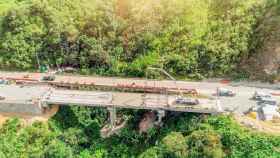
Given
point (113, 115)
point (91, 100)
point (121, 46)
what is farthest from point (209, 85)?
point (91, 100)

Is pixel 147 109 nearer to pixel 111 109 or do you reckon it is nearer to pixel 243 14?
pixel 111 109

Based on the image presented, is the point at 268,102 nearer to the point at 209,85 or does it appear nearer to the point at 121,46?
the point at 209,85

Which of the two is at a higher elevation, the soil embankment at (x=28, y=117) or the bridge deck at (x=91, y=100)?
the bridge deck at (x=91, y=100)

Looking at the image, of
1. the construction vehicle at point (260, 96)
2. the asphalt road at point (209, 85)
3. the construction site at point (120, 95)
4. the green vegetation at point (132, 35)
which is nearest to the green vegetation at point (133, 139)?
the construction site at point (120, 95)

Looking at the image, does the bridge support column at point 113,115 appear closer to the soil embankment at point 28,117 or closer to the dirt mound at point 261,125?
the soil embankment at point 28,117

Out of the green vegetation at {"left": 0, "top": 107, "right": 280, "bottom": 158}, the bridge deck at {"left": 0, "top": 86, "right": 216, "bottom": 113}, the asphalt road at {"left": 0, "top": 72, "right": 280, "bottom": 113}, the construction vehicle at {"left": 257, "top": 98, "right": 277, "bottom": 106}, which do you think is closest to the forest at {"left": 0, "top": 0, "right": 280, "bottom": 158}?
the green vegetation at {"left": 0, "top": 107, "right": 280, "bottom": 158}

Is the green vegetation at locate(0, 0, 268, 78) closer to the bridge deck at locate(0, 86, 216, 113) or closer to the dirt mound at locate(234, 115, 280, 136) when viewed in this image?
the bridge deck at locate(0, 86, 216, 113)

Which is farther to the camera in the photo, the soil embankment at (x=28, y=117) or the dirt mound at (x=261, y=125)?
the soil embankment at (x=28, y=117)
